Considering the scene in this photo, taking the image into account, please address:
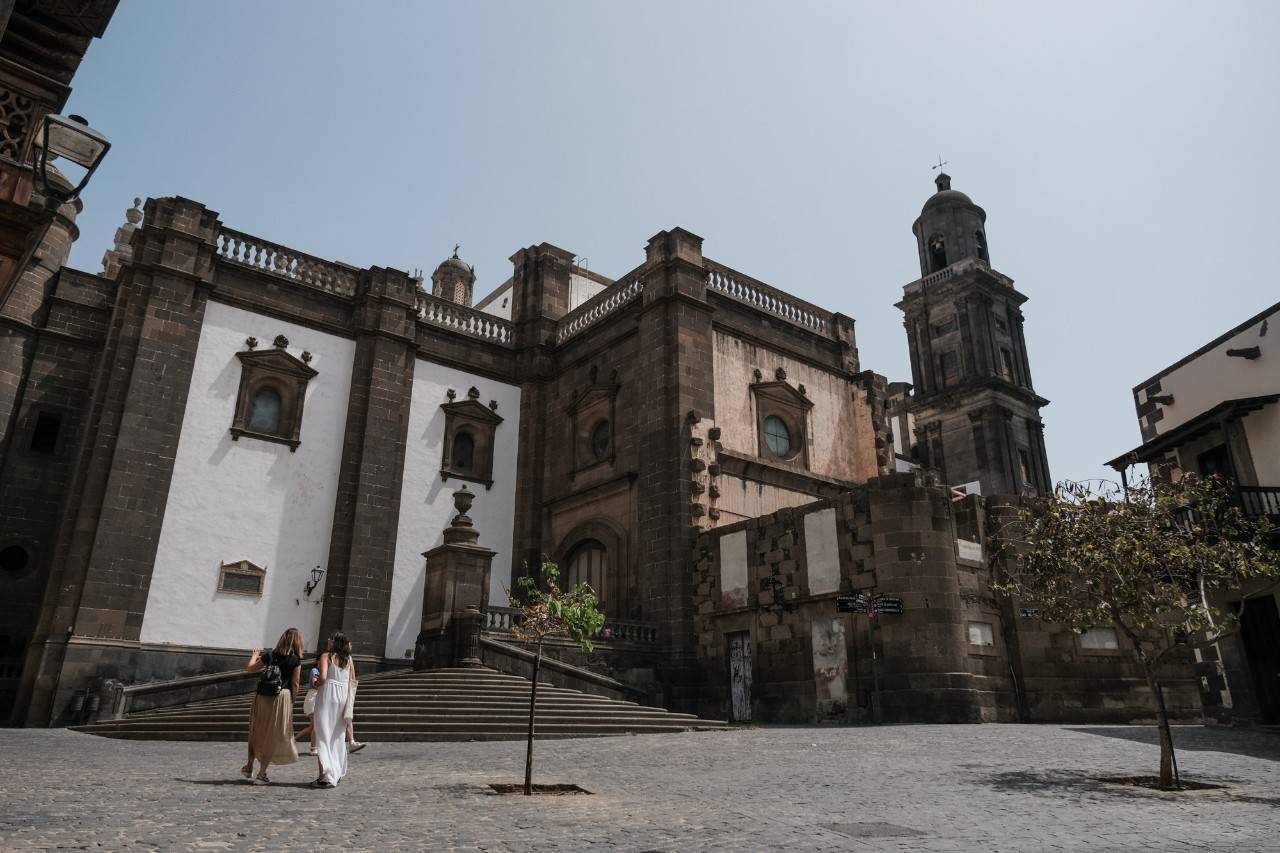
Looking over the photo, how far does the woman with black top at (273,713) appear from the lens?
8.23 metres

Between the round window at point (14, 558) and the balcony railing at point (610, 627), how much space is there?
1129 centimetres

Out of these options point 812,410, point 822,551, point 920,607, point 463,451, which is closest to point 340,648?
point 920,607

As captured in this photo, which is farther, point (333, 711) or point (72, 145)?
point (333, 711)

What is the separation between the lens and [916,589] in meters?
16.9

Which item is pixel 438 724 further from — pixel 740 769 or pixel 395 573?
pixel 395 573

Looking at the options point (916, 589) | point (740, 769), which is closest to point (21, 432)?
point (740, 769)

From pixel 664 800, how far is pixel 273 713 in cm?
393

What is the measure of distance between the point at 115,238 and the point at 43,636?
16.0 meters

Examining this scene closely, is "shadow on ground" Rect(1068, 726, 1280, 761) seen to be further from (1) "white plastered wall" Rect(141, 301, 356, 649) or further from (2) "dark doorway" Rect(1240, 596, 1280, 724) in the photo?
(1) "white plastered wall" Rect(141, 301, 356, 649)

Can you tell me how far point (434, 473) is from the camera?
80.4 feet

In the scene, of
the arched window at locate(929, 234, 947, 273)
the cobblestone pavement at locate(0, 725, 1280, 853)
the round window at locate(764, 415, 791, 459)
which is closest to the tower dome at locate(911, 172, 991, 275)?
the arched window at locate(929, 234, 947, 273)

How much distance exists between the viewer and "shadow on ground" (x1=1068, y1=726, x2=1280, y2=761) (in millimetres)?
11852

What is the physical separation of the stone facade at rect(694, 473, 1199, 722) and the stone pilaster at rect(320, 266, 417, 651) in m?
10.0

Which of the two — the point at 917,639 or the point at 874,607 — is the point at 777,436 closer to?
the point at 874,607
